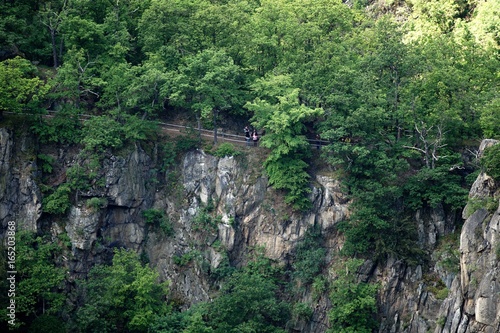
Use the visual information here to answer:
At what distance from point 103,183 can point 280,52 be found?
15794 millimetres

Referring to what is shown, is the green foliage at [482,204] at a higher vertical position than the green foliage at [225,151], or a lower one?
lower

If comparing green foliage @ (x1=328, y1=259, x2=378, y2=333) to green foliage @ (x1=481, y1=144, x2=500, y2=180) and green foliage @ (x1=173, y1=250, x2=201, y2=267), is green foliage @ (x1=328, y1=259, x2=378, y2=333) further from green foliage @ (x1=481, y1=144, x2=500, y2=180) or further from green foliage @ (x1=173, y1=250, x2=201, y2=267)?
green foliage @ (x1=481, y1=144, x2=500, y2=180)

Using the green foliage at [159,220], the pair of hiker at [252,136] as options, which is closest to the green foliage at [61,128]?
the green foliage at [159,220]

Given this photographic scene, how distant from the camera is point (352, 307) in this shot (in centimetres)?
4928

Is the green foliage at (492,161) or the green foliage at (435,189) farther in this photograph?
the green foliage at (435,189)

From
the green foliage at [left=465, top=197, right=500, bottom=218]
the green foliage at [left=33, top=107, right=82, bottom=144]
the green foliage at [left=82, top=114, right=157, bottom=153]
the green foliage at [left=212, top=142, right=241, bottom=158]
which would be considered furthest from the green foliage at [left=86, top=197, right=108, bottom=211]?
the green foliage at [left=465, top=197, right=500, bottom=218]

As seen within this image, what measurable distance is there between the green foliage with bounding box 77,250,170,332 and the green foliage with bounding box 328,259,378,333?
10.4 m

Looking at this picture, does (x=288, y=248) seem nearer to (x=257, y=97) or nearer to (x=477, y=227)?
(x=257, y=97)

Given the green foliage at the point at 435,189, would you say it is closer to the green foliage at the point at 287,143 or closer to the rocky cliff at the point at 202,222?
the rocky cliff at the point at 202,222

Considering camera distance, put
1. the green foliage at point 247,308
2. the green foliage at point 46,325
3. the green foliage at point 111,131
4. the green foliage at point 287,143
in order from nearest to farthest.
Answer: the green foliage at point 46,325 < the green foliage at point 247,308 < the green foliage at point 287,143 < the green foliage at point 111,131

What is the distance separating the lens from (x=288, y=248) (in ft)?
178

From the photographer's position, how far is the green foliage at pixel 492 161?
44062 millimetres

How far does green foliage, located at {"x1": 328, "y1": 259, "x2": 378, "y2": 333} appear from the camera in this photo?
162ft

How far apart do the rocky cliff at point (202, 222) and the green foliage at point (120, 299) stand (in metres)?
2.05
